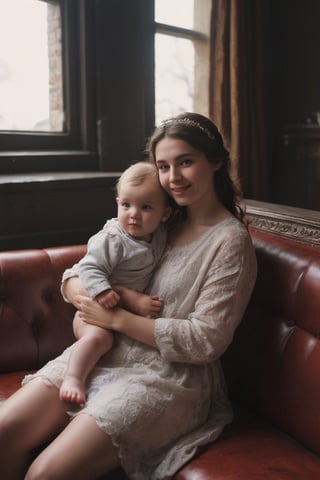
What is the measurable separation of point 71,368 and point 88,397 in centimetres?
9

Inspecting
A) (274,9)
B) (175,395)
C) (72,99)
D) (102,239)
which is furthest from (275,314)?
(274,9)

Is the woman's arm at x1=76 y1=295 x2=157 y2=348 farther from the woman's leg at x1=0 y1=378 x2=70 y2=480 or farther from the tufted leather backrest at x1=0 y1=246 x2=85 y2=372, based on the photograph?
the tufted leather backrest at x1=0 y1=246 x2=85 y2=372

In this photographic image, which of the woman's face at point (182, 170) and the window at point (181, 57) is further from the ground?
the window at point (181, 57)

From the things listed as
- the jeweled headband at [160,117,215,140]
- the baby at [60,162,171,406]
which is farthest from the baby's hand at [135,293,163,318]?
the jeweled headband at [160,117,215,140]

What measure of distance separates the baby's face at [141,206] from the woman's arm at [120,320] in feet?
0.79

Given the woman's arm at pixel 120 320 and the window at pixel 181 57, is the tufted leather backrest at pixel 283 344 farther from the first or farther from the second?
the window at pixel 181 57

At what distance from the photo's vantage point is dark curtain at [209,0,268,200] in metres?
3.11

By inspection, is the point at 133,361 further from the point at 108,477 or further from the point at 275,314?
the point at 275,314

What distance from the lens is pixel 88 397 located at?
1448mm

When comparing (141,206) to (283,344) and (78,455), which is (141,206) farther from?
(78,455)

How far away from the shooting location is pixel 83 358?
1.48 m

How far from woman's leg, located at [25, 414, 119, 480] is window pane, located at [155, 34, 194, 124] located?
2140 millimetres

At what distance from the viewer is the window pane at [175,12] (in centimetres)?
303

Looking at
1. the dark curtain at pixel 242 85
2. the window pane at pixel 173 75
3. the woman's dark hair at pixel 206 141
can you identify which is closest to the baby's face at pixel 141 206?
the woman's dark hair at pixel 206 141
